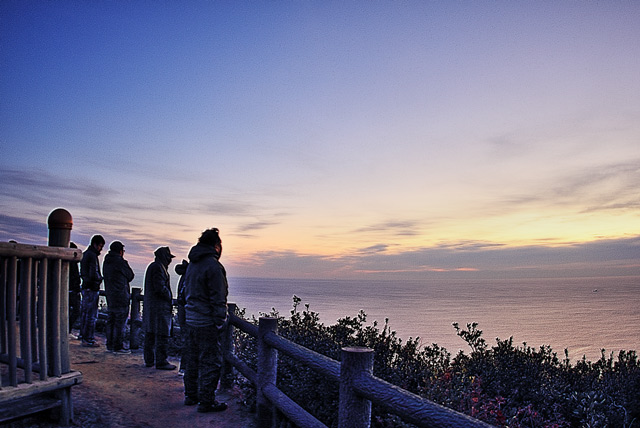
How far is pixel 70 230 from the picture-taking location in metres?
4.82

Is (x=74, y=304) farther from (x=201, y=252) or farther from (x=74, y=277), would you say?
(x=201, y=252)

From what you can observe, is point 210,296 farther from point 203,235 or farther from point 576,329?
point 576,329

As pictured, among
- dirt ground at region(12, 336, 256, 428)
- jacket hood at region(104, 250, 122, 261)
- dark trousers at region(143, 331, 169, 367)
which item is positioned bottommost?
dirt ground at region(12, 336, 256, 428)

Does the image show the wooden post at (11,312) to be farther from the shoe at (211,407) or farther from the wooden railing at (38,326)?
the shoe at (211,407)

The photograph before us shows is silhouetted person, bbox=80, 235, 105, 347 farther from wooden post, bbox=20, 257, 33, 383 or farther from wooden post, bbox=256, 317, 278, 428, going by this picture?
wooden post, bbox=256, 317, 278, 428

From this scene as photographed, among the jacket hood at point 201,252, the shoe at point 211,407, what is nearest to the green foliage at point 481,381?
the shoe at point 211,407

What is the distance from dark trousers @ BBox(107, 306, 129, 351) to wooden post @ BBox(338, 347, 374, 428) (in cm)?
794

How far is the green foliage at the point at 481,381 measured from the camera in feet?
18.2

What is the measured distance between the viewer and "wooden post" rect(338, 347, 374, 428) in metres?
3.07

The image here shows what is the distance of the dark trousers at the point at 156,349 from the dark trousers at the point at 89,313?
244 centimetres

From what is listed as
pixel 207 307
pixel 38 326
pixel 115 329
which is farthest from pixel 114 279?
pixel 38 326

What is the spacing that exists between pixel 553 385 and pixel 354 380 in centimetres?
596

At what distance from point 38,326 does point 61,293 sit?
38 centimetres

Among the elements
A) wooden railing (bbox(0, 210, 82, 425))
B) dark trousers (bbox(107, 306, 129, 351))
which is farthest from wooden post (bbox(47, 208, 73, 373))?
dark trousers (bbox(107, 306, 129, 351))
